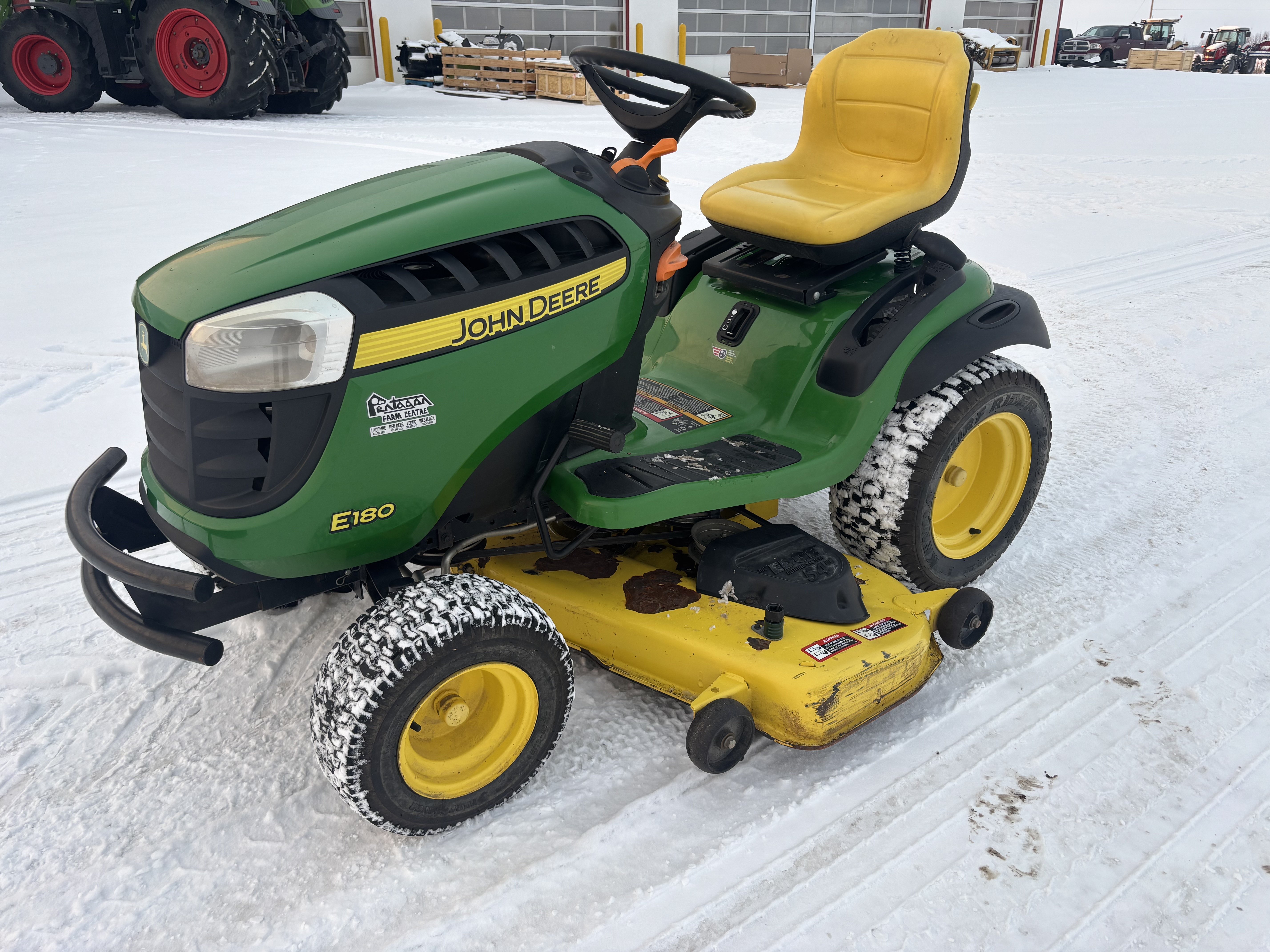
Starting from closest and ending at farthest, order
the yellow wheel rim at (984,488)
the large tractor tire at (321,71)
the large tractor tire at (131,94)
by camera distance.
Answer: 1. the yellow wheel rim at (984,488)
2. the large tractor tire at (321,71)
3. the large tractor tire at (131,94)

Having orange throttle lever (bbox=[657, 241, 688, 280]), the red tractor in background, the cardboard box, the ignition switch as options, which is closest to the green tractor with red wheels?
the cardboard box

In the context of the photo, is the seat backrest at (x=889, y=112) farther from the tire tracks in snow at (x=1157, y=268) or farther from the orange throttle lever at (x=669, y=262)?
the tire tracks in snow at (x=1157, y=268)

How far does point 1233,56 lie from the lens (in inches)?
898

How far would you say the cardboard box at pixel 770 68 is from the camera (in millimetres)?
14742

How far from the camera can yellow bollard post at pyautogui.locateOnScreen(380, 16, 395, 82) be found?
15008 mm

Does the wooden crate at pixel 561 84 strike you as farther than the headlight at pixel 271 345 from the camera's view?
Yes

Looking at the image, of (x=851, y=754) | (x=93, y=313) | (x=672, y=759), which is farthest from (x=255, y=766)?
(x=93, y=313)

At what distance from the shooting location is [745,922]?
1.66 metres

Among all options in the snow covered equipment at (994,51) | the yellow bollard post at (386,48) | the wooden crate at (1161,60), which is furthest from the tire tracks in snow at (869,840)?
the wooden crate at (1161,60)

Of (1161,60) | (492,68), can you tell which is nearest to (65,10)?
(492,68)

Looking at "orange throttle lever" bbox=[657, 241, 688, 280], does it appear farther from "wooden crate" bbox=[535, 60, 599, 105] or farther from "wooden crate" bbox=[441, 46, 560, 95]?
"wooden crate" bbox=[441, 46, 560, 95]

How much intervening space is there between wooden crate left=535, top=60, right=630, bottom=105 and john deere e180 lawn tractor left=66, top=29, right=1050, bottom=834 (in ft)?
32.0

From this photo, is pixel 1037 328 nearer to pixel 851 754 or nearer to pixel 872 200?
pixel 872 200

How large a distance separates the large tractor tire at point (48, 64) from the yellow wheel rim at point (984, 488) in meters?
9.93
